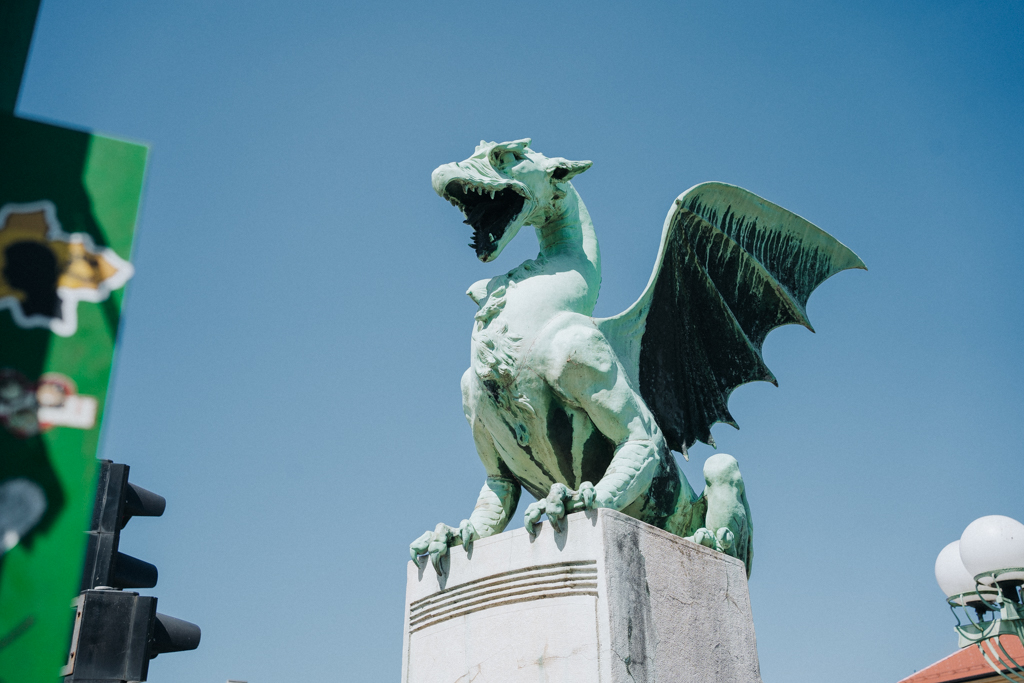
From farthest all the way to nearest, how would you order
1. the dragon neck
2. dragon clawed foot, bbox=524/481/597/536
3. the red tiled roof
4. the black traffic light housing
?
the red tiled roof, the dragon neck, the black traffic light housing, dragon clawed foot, bbox=524/481/597/536

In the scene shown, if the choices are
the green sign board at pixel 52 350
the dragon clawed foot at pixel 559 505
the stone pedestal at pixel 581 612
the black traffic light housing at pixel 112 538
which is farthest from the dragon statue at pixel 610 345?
the green sign board at pixel 52 350

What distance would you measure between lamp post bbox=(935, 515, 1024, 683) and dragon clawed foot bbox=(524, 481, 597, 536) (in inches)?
181

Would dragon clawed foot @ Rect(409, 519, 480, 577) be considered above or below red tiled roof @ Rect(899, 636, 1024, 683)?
below

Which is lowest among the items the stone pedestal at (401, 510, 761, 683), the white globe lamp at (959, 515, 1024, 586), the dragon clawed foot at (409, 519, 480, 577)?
the stone pedestal at (401, 510, 761, 683)

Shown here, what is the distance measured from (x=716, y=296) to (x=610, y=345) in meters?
1.22

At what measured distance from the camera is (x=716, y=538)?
5590mm

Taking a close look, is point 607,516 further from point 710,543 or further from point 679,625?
point 710,543

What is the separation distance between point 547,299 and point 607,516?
4.43 ft

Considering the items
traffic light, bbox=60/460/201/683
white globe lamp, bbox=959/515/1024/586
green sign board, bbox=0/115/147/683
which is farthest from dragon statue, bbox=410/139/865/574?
green sign board, bbox=0/115/147/683

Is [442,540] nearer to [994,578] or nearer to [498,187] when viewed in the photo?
[498,187]

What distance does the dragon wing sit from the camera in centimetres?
632

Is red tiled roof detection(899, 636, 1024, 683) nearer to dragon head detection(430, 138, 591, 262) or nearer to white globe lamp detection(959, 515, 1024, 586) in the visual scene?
white globe lamp detection(959, 515, 1024, 586)

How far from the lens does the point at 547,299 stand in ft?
18.1


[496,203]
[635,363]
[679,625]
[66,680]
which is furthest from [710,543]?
[66,680]
